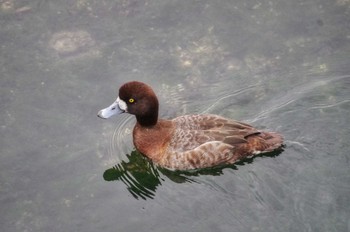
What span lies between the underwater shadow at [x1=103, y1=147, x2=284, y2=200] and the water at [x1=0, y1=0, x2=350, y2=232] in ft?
0.06

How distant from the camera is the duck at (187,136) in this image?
7180 millimetres

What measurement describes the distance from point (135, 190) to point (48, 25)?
10.7ft

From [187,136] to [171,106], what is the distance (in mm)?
971

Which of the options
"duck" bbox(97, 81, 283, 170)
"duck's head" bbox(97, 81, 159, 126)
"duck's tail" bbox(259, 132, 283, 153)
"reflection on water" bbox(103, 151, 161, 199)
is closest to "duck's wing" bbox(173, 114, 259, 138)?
"duck" bbox(97, 81, 283, 170)

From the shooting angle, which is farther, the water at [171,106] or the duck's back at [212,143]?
the duck's back at [212,143]

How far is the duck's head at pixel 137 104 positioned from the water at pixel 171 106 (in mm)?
490

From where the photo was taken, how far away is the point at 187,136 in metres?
7.23

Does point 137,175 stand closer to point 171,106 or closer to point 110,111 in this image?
point 110,111

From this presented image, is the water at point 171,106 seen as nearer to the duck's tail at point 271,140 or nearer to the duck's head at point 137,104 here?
the duck's tail at point 271,140

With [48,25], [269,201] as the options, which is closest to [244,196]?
[269,201]

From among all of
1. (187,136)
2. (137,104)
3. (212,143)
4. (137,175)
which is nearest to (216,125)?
(212,143)

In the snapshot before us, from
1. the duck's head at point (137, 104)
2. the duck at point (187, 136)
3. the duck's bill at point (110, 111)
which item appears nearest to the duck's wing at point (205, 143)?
the duck at point (187, 136)

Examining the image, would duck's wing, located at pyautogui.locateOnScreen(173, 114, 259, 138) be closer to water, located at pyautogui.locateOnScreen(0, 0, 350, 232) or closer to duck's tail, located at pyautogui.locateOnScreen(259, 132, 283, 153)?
duck's tail, located at pyautogui.locateOnScreen(259, 132, 283, 153)

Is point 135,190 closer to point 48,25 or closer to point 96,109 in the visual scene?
point 96,109
